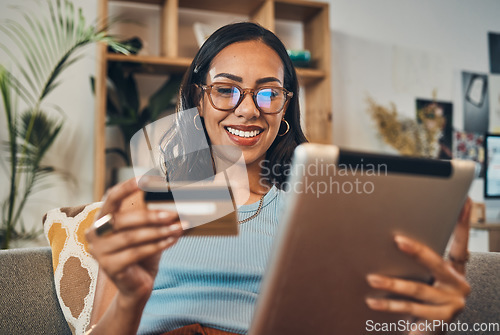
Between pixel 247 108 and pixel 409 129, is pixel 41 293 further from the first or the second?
pixel 409 129

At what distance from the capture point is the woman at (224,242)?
564 mm

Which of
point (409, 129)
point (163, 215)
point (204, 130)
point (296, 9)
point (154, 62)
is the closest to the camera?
point (163, 215)

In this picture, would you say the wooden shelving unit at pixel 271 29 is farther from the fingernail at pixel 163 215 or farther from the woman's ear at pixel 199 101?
the fingernail at pixel 163 215

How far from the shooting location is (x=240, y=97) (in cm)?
109

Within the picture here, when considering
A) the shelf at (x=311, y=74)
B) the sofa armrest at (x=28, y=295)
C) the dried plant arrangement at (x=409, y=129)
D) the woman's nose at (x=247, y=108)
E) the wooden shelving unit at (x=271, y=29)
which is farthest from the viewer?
the dried plant arrangement at (x=409, y=129)

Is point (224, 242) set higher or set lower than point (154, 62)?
lower

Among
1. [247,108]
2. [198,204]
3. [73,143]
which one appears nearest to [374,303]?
[198,204]

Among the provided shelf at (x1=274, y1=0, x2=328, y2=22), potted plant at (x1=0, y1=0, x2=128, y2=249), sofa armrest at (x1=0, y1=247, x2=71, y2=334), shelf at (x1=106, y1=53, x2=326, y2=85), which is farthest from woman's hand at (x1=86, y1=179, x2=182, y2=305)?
shelf at (x1=274, y1=0, x2=328, y2=22)

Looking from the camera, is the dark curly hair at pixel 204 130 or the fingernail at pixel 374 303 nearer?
Result: the fingernail at pixel 374 303

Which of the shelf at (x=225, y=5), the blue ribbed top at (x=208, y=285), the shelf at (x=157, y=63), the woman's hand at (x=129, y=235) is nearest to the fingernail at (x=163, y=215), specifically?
the woman's hand at (x=129, y=235)

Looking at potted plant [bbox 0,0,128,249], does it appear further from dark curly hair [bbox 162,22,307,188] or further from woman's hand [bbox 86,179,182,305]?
woman's hand [bbox 86,179,182,305]

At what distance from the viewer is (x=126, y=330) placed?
682 mm

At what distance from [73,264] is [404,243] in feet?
2.74

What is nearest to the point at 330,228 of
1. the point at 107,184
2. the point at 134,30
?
the point at 107,184
